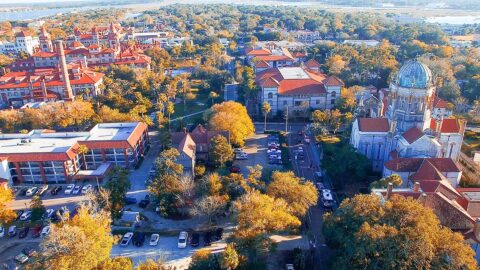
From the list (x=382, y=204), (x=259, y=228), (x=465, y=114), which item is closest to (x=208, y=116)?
(x=259, y=228)

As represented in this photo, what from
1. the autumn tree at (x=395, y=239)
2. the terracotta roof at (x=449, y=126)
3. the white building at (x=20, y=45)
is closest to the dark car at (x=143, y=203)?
the autumn tree at (x=395, y=239)

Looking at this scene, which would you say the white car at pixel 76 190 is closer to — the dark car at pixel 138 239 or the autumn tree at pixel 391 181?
the dark car at pixel 138 239

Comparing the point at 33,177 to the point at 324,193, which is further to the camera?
the point at 33,177

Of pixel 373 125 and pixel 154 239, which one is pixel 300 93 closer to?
pixel 373 125

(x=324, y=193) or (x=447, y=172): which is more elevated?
(x=447, y=172)

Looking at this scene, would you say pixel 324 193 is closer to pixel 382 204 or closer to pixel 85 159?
pixel 382 204

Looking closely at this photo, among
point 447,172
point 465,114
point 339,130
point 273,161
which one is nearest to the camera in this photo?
point 447,172

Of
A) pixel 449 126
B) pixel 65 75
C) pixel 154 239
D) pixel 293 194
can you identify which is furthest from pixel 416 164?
pixel 65 75

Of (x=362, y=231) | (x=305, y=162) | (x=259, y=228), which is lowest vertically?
(x=305, y=162)
